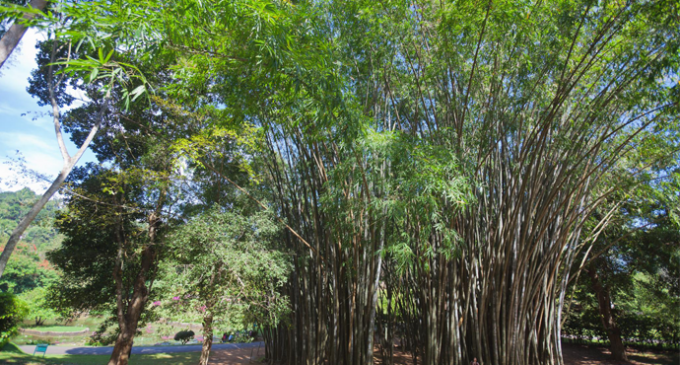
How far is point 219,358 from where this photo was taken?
8039 millimetres

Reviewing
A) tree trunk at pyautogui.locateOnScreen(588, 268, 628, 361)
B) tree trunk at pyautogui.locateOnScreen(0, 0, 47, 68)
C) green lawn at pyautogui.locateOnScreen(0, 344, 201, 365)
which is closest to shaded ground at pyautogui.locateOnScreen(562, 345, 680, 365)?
tree trunk at pyautogui.locateOnScreen(588, 268, 628, 361)

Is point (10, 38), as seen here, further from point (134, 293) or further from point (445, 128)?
point (134, 293)

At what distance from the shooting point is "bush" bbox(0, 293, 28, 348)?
688 cm

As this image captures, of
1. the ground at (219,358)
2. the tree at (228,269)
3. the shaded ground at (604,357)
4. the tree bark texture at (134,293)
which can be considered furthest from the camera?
the shaded ground at (604,357)

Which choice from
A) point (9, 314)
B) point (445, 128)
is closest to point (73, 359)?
point (9, 314)

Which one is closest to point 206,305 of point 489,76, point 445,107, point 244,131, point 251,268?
point 251,268

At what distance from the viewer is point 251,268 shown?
453cm

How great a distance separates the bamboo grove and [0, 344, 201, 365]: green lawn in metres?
4.04

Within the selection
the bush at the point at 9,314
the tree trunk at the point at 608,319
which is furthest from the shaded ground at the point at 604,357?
the bush at the point at 9,314

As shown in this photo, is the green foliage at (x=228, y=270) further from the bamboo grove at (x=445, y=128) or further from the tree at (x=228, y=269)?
the bamboo grove at (x=445, y=128)

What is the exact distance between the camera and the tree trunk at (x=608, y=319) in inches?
307

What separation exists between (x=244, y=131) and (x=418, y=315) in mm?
4112

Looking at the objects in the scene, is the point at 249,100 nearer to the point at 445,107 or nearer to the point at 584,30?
the point at 445,107

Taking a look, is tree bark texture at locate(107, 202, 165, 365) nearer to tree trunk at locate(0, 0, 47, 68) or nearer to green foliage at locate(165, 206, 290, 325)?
green foliage at locate(165, 206, 290, 325)
